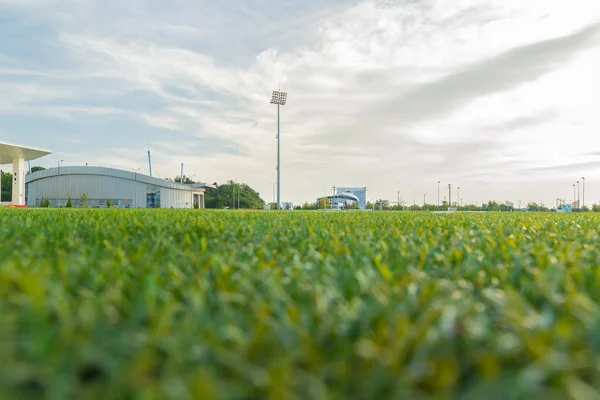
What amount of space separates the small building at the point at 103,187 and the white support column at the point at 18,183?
16.4 meters

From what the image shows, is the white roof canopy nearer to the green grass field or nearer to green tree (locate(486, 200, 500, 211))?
the green grass field

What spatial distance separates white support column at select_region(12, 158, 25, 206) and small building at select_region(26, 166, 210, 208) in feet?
53.8

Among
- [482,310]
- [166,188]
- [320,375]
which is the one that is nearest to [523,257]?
[482,310]

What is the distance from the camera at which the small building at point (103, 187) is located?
5362 cm

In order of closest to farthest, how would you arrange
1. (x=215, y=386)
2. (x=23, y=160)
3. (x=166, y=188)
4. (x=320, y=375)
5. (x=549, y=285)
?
1. (x=215, y=386)
2. (x=320, y=375)
3. (x=549, y=285)
4. (x=23, y=160)
5. (x=166, y=188)

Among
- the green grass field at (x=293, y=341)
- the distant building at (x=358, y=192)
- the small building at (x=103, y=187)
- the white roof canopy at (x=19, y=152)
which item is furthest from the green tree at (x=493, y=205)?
the green grass field at (x=293, y=341)

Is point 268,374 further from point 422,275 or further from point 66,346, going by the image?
point 422,275

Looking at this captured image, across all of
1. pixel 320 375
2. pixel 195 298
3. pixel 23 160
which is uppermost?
pixel 23 160

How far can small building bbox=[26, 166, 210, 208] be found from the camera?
53.6 metres

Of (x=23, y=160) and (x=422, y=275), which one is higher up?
(x=23, y=160)

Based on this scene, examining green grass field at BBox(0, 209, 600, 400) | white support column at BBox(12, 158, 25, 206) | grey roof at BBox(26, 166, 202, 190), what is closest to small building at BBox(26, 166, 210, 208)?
grey roof at BBox(26, 166, 202, 190)

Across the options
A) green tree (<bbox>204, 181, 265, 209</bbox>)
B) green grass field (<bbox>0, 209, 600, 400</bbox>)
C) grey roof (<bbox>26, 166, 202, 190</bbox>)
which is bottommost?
green grass field (<bbox>0, 209, 600, 400</bbox>)

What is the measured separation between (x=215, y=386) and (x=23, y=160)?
1779 inches

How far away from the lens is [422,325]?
103cm
